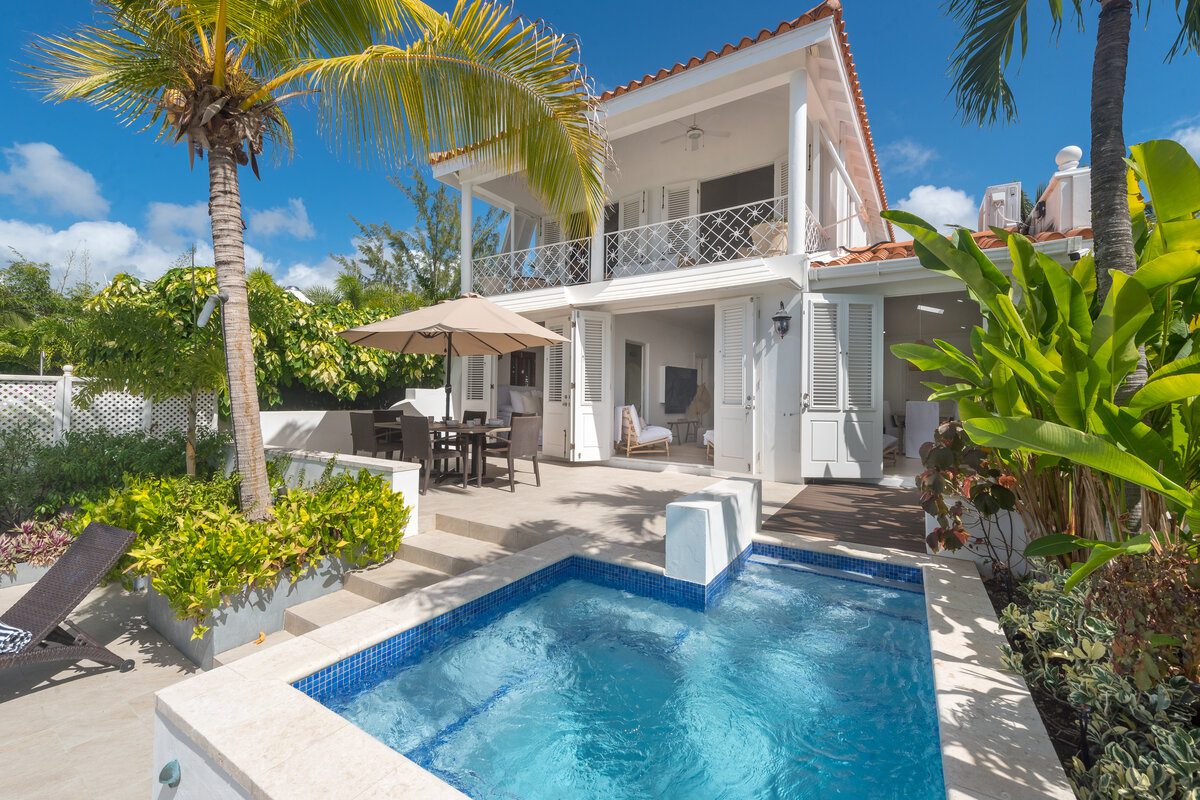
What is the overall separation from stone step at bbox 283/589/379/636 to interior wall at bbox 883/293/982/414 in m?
11.4

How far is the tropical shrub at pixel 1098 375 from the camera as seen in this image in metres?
1.63

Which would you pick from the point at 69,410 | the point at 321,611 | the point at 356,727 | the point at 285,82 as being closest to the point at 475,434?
the point at 321,611

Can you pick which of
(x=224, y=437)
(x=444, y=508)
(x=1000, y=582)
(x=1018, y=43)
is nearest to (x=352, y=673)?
(x=444, y=508)

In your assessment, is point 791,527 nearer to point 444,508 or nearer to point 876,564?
point 876,564

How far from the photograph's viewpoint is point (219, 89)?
388 centimetres

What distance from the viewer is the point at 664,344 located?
43.4 ft

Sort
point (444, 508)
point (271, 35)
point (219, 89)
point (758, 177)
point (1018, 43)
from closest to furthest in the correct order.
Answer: point (219, 89)
point (271, 35)
point (1018, 43)
point (444, 508)
point (758, 177)

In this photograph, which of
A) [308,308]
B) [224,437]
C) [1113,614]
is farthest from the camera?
[308,308]

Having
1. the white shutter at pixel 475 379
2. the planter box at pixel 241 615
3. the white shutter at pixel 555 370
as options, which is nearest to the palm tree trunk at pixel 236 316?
the planter box at pixel 241 615

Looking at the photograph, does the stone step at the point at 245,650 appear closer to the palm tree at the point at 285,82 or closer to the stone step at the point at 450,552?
the palm tree at the point at 285,82

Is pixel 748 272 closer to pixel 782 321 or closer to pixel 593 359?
pixel 782 321

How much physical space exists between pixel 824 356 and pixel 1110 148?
5175 mm

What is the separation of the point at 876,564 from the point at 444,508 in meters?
4.39

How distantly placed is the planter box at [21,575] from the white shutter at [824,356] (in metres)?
9.28
